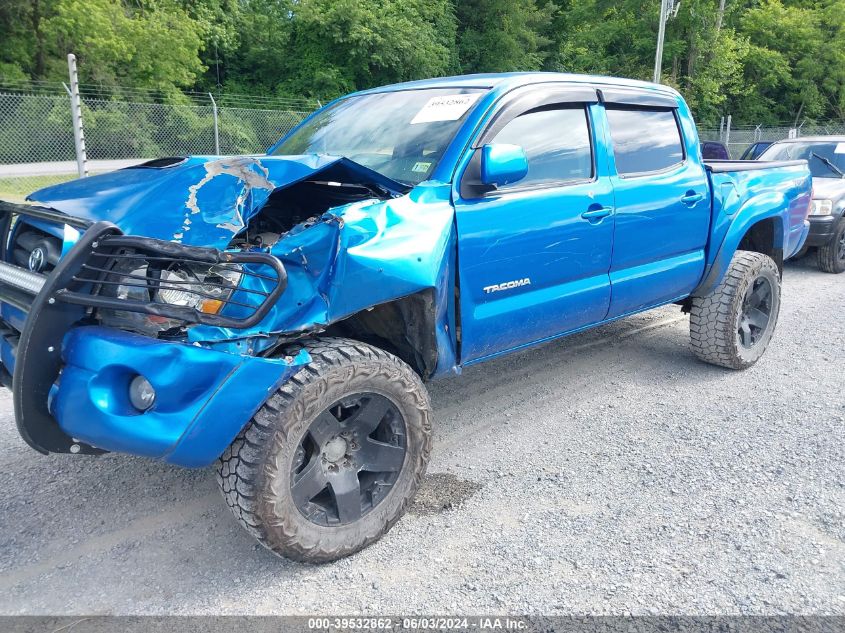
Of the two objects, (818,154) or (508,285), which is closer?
(508,285)

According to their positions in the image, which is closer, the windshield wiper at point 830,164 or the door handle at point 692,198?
the door handle at point 692,198

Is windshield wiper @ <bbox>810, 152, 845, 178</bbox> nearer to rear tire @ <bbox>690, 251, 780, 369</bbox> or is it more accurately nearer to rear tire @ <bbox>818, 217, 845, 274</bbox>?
rear tire @ <bbox>818, 217, 845, 274</bbox>

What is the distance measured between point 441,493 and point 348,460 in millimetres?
687

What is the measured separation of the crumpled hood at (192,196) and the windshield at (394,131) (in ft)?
1.37

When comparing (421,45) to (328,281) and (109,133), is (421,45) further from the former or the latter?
(328,281)

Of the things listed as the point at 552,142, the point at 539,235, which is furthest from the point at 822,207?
the point at 539,235

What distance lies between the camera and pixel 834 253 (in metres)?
9.04

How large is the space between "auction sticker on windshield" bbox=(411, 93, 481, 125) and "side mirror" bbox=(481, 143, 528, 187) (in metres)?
0.41

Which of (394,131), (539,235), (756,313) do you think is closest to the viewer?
(539,235)

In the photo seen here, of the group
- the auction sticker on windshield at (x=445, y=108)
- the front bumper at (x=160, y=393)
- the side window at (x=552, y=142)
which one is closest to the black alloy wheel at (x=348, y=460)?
the front bumper at (x=160, y=393)

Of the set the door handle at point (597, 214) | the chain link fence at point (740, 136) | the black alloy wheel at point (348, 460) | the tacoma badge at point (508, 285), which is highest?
the door handle at point (597, 214)

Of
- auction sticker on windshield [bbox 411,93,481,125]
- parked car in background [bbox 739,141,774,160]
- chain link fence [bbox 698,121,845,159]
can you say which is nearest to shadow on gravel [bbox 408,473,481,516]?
auction sticker on windshield [bbox 411,93,481,125]

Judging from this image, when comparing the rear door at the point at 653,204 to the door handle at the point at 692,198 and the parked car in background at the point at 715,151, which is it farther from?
the parked car in background at the point at 715,151

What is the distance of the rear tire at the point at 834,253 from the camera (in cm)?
898
